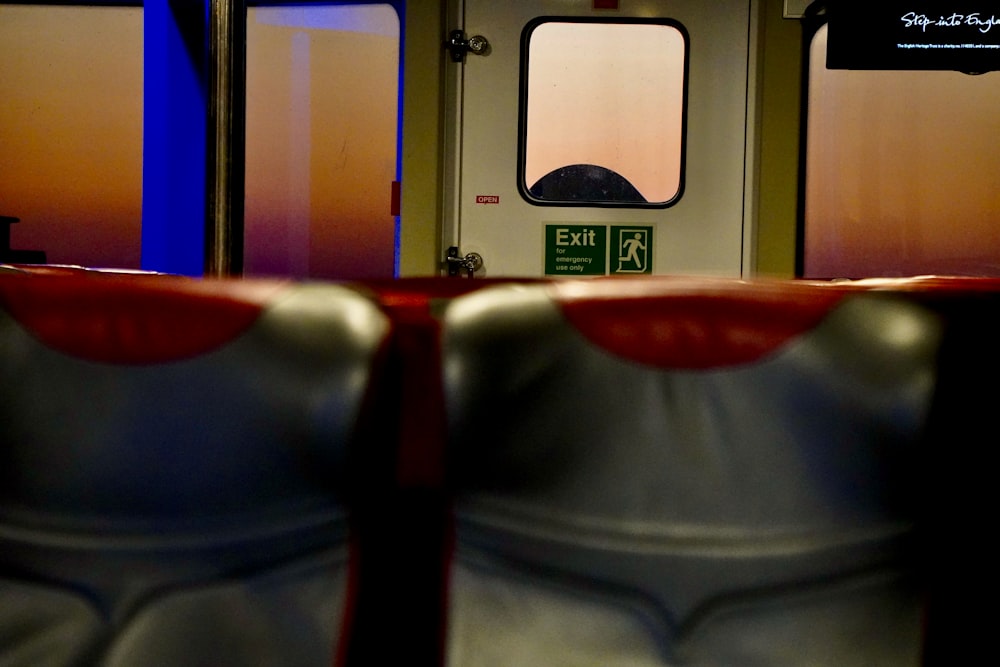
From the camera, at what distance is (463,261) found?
2.59m

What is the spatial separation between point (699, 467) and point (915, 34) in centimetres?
261

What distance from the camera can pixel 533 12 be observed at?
256 centimetres

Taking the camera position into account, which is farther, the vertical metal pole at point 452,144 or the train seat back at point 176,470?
the vertical metal pole at point 452,144

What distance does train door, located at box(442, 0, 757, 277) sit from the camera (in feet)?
8.37

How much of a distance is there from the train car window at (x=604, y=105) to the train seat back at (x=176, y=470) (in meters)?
2.24

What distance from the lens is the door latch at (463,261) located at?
259 cm

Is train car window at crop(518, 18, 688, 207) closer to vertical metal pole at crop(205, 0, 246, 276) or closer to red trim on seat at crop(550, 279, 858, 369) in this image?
vertical metal pole at crop(205, 0, 246, 276)

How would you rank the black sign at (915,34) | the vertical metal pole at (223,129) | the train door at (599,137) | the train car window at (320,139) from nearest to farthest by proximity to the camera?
the vertical metal pole at (223,129)
the black sign at (915,34)
the train door at (599,137)
the train car window at (320,139)

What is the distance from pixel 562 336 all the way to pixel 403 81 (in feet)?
7.64

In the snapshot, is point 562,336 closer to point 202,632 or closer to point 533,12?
point 202,632

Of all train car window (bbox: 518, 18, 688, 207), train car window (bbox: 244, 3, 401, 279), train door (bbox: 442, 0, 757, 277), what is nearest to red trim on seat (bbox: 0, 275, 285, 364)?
train door (bbox: 442, 0, 757, 277)

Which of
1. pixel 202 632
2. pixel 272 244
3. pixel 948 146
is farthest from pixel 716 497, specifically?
pixel 272 244

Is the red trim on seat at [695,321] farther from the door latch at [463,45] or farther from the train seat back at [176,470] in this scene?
the door latch at [463,45]

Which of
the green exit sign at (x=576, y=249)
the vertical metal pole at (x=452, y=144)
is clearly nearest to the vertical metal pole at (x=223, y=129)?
the vertical metal pole at (x=452, y=144)
